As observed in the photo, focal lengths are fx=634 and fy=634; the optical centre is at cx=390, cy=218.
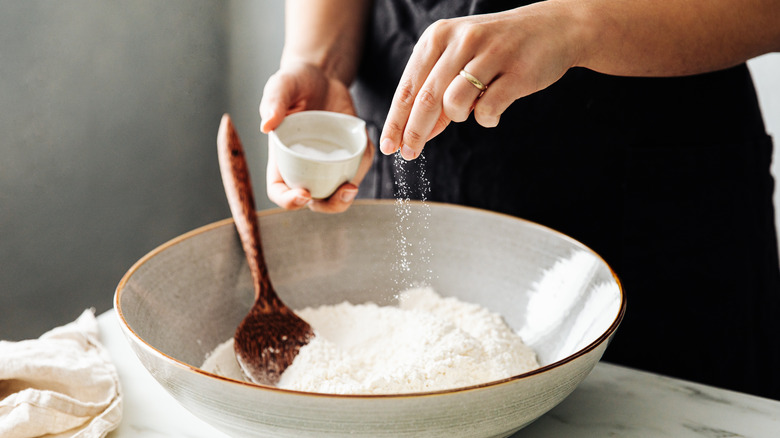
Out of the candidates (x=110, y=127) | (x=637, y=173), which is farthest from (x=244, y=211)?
(x=110, y=127)

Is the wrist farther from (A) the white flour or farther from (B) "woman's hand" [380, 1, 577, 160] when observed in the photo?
(A) the white flour

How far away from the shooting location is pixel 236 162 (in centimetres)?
94

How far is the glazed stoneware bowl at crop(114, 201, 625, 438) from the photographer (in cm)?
51

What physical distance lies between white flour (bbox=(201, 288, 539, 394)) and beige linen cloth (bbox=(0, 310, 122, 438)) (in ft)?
0.40

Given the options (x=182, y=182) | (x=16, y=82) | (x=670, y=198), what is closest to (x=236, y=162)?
Result: (x=670, y=198)

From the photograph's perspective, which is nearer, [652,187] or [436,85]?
[436,85]

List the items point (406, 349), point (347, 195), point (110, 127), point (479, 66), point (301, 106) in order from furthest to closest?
point (110, 127), point (301, 106), point (347, 195), point (406, 349), point (479, 66)

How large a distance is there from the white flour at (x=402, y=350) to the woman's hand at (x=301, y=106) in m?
0.15

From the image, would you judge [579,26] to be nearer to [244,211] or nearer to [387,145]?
[387,145]

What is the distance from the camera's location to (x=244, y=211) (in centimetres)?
90

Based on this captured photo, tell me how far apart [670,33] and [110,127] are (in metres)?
1.52

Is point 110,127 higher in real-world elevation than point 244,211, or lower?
lower

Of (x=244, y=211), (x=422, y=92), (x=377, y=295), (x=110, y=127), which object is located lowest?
(x=110, y=127)

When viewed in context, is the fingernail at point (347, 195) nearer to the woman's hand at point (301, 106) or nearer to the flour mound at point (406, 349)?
the woman's hand at point (301, 106)
